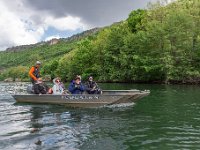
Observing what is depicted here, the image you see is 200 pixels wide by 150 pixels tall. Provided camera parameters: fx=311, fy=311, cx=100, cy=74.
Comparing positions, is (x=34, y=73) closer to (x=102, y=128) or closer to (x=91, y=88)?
(x=91, y=88)

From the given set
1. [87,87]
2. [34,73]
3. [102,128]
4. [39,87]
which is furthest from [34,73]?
[102,128]

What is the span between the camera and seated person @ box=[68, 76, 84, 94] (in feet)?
72.0

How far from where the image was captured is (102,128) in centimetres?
1405

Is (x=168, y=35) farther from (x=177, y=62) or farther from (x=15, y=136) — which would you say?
(x=15, y=136)

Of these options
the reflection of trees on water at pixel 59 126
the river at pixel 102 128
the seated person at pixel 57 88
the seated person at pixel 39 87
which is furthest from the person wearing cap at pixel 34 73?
the river at pixel 102 128

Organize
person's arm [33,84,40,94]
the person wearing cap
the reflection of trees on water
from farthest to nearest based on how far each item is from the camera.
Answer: person's arm [33,84,40,94] → the person wearing cap → the reflection of trees on water

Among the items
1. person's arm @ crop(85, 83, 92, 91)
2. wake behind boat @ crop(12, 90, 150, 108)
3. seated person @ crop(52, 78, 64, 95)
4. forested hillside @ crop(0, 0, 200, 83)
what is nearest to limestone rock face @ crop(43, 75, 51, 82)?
forested hillside @ crop(0, 0, 200, 83)

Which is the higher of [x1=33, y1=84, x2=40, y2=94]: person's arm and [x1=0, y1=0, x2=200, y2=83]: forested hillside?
[x1=0, y1=0, x2=200, y2=83]: forested hillside

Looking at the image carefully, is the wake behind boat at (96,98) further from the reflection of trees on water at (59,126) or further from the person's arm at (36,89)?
the person's arm at (36,89)

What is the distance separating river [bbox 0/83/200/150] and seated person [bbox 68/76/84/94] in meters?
1.75

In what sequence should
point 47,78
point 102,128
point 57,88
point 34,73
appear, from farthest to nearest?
1. point 47,78
2. point 57,88
3. point 34,73
4. point 102,128

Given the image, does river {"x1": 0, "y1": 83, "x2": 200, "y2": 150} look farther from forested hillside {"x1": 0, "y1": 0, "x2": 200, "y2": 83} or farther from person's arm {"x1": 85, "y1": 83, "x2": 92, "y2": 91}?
forested hillside {"x1": 0, "y1": 0, "x2": 200, "y2": 83}

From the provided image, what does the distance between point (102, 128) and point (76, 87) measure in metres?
8.25

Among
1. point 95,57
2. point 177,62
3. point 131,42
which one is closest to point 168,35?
point 177,62
